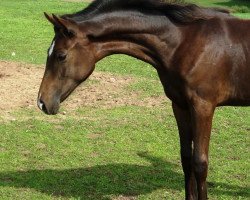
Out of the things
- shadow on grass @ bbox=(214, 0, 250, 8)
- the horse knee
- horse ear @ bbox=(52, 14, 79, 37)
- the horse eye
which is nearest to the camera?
horse ear @ bbox=(52, 14, 79, 37)

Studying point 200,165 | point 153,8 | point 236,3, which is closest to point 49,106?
point 153,8

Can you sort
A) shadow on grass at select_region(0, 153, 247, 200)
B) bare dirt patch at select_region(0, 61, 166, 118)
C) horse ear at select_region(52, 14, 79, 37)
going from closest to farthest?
horse ear at select_region(52, 14, 79, 37)
shadow on grass at select_region(0, 153, 247, 200)
bare dirt patch at select_region(0, 61, 166, 118)

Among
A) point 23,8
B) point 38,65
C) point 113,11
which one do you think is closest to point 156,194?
point 113,11

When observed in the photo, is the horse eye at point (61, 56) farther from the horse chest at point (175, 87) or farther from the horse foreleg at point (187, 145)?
the horse foreleg at point (187, 145)

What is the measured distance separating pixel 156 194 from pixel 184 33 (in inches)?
71.8

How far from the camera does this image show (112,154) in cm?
690

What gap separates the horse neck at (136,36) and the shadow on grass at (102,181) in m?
1.62

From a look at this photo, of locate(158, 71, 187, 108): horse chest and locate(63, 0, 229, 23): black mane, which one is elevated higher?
locate(63, 0, 229, 23): black mane

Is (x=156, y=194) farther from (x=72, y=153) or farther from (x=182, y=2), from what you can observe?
(x=182, y=2)

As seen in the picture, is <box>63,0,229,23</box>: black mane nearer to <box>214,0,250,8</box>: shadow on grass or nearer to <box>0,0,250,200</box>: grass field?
<box>0,0,250,200</box>: grass field

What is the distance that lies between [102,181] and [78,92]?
143 inches

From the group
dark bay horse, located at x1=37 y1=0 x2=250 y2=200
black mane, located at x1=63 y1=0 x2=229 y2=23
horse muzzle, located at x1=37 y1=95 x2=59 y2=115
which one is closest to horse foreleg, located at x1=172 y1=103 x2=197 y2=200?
dark bay horse, located at x1=37 y1=0 x2=250 y2=200

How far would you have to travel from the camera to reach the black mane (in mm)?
4816

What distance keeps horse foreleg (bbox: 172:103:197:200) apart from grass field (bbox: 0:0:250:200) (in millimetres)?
319
